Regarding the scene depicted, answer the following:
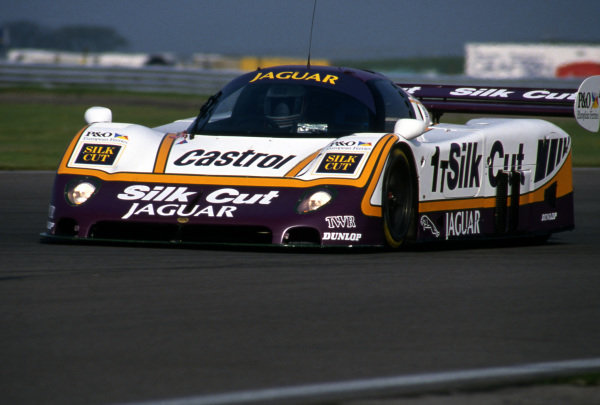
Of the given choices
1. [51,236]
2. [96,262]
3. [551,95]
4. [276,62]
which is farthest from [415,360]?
[276,62]

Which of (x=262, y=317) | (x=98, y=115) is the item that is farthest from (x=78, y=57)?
(x=262, y=317)

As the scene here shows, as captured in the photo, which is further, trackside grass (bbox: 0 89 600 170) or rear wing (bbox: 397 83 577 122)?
trackside grass (bbox: 0 89 600 170)

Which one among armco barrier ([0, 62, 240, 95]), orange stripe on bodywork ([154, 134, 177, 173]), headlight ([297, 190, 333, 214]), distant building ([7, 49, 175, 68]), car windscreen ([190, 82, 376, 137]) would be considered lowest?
distant building ([7, 49, 175, 68])

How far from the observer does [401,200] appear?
7230 mm

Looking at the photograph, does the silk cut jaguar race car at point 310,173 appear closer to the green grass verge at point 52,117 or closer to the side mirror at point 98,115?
the side mirror at point 98,115

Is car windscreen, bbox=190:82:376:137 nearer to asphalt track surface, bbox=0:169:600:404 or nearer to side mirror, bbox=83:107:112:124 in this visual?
side mirror, bbox=83:107:112:124

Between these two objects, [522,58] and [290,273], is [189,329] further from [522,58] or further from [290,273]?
[522,58]

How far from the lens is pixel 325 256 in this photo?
668 cm

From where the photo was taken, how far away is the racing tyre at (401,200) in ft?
23.0

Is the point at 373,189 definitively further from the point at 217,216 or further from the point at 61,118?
the point at 61,118

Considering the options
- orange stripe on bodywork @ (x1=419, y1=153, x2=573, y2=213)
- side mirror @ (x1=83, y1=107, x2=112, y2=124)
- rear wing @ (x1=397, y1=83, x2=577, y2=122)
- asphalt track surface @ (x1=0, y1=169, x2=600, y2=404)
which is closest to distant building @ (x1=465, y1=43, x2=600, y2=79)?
rear wing @ (x1=397, y1=83, x2=577, y2=122)

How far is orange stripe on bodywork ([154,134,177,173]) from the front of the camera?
700 centimetres

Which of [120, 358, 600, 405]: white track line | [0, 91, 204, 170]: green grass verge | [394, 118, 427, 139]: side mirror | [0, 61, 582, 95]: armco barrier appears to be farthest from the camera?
[0, 61, 582, 95]: armco barrier

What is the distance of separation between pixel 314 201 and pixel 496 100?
341 cm
